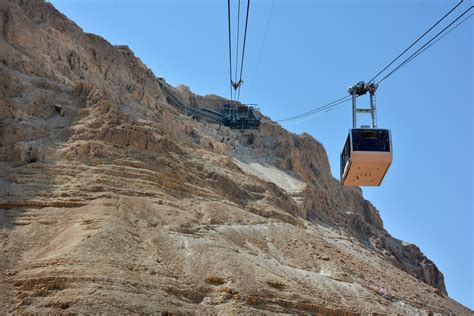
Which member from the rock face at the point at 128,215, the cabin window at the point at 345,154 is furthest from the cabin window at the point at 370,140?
the rock face at the point at 128,215

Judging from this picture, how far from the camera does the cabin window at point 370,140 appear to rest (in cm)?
1792

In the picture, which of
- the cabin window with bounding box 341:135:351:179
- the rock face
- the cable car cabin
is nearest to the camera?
the rock face

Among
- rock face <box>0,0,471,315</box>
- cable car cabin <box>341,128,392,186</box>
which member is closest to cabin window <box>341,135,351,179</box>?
cable car cabin <box>341,128,392,186</box>

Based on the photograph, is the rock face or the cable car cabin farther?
the cable car cabin

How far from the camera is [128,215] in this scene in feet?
72.9

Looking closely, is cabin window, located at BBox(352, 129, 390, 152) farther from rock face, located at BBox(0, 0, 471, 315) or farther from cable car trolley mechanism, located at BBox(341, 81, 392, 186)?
rock face, located at BBox(0, 0, 471, 315)

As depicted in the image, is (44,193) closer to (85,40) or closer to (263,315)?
(263,315)

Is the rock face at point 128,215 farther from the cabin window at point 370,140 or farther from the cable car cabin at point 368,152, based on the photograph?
the cabin window at point 370,140

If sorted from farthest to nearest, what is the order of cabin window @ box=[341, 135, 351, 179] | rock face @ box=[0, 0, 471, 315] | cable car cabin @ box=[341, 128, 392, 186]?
cabin window @ box=[341, 135, 351, 179] < cable car cabin @ box=[341, 128, 392, 186] < rock face @ box=[0, 0, 471, 315]

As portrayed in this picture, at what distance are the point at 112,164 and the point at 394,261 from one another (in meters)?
28.6

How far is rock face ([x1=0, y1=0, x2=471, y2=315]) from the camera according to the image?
57.2 feet

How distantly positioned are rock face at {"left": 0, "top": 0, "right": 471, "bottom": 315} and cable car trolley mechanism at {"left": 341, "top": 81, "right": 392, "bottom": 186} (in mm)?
4496

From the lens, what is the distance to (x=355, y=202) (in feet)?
193

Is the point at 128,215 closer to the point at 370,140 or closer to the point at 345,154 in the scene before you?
the point at 345,154
